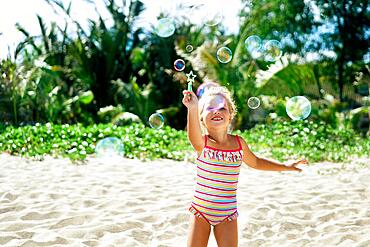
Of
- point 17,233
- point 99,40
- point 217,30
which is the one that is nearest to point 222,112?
point 17,233

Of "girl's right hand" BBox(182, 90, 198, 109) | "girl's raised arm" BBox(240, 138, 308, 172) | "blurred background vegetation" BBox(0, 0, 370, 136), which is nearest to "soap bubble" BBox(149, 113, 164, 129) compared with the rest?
"girl's raised arm" BBox(240, 138, 308, 172)

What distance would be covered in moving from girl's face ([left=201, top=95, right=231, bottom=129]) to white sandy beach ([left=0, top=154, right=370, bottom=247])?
1268 mm

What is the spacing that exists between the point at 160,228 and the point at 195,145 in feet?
4.78

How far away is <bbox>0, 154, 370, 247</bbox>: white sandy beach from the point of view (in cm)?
352

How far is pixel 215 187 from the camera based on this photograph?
2.48 m

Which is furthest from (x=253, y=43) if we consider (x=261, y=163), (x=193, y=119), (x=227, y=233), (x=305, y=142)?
(x=305, y=142)

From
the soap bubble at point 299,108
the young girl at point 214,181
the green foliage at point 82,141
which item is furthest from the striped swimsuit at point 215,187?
the green foliage at point 82,141

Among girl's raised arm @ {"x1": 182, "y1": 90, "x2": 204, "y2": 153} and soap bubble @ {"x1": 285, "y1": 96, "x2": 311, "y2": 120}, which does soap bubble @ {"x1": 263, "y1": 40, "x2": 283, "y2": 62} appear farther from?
girl's raised arm @ {"x1": 182, "y1": 90, "x2": 204, "y2": 153}

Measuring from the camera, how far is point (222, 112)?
8.03 ft

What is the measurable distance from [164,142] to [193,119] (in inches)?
280

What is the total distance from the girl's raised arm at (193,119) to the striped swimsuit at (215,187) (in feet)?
0.21

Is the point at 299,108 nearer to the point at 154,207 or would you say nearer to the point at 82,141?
the point at 154,207

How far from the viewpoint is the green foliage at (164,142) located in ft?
27.3

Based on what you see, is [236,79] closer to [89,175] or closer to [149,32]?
[149,32]
